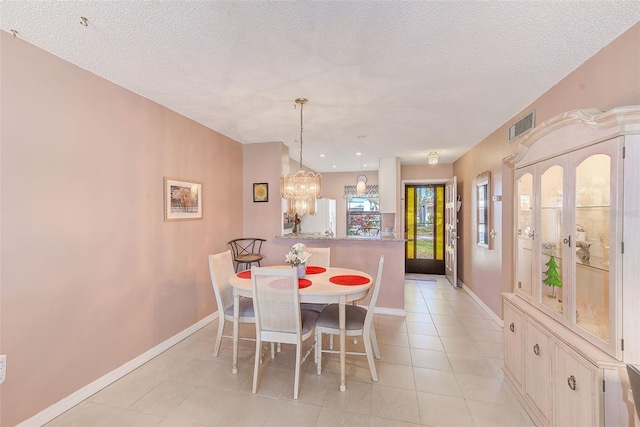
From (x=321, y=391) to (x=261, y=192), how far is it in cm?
291

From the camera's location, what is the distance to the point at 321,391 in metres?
2.20

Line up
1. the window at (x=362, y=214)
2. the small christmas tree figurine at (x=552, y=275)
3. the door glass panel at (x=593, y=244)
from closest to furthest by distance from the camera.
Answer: the door glass panel at (x=593, y=244)
the small christmas tree figurine at (x=552, y=275)
the window at (x=362, y=214)

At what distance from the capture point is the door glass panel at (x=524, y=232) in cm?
206

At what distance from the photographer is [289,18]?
1.55 m

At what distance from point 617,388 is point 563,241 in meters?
0.79

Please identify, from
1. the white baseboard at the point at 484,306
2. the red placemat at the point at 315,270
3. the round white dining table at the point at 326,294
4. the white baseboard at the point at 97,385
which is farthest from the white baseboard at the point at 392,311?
the white baseboard at the point at 97,385

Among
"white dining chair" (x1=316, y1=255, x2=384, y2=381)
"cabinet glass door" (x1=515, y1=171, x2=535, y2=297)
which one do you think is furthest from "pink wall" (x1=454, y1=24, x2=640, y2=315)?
"white dining chair" (x1=316, y1=255, x2=384, y2=381)

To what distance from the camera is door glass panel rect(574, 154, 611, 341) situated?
4.66 feet

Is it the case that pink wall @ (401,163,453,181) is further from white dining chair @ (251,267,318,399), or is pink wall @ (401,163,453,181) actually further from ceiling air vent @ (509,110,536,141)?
white dining chair @ (251,267,318,399)

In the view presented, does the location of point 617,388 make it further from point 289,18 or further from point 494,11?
point 289,18

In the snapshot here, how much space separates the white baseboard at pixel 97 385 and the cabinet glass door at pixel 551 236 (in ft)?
11.2

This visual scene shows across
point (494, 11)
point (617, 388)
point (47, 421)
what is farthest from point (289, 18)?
point (47, 421)

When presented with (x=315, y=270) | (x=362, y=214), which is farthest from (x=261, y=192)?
(x=362, y=214)

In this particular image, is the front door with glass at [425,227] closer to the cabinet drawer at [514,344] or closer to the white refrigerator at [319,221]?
the white refrigerator at [319,221]
